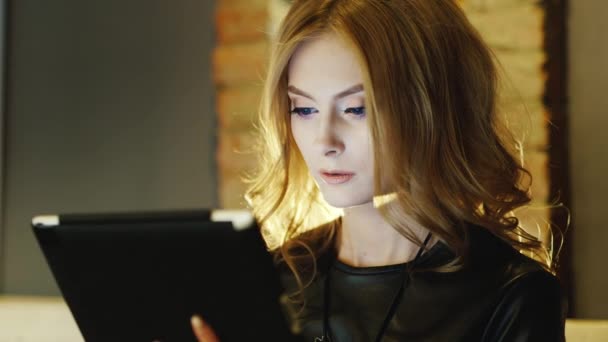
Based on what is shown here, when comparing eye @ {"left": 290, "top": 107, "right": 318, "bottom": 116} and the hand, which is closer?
the hand

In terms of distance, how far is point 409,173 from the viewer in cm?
106

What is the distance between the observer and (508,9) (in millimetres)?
1386

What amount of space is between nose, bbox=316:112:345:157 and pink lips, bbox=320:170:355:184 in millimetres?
26

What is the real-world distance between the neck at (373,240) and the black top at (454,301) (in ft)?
0.07

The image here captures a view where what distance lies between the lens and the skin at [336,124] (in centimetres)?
103

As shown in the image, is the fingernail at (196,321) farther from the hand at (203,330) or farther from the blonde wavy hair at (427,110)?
the blonde wavy hair at (427,110)

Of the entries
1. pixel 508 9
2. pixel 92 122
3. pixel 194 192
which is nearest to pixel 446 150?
pixel 508 9

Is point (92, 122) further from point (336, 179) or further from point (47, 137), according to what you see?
point (336, 179)

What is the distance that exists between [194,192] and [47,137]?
0.47 m

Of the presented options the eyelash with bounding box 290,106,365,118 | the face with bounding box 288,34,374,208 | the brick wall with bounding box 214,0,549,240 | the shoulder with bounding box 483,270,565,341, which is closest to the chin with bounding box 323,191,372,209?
the face with bounding box 288,34,374,208

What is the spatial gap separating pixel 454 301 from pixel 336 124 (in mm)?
294

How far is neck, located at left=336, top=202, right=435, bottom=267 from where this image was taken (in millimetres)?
1106

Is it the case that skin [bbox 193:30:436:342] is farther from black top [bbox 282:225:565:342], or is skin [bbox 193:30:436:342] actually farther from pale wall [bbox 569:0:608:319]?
pale wall [bbox 569:0:608:319]

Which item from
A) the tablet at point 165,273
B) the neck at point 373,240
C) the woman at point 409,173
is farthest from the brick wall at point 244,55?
the tablet at point 165,273
